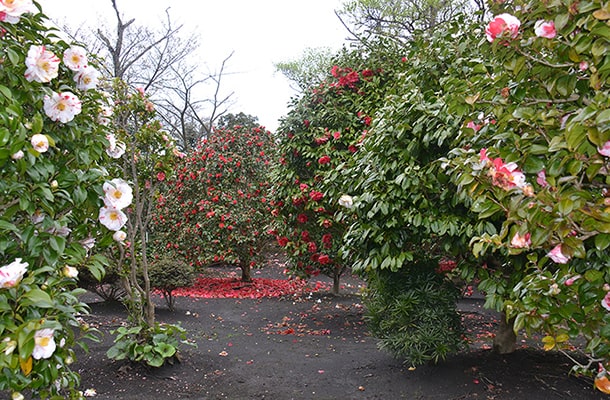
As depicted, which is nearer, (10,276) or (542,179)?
(10,276)

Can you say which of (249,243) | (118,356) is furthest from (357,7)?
(118,356)

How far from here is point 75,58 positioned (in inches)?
71.5

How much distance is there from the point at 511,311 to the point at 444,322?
5.41ft

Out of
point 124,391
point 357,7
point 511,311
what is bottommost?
point 124,391

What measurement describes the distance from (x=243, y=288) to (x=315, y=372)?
4.73 metres

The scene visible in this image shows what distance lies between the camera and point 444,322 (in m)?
3.25

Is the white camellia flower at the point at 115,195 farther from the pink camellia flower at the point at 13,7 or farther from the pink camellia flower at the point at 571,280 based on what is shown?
the pink camellia flower at the point at 571,280

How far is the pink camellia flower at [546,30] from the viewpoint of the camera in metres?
1.45

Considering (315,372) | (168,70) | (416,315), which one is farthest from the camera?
(168,70)

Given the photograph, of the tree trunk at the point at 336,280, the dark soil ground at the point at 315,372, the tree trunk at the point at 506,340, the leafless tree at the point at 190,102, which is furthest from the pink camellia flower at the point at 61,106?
the leafless tree at the point at 190,102

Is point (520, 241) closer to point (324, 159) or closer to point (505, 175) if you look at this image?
point (505, 175)

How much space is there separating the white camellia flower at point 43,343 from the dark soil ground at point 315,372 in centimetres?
207

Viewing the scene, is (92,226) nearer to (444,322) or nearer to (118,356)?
(118,356)

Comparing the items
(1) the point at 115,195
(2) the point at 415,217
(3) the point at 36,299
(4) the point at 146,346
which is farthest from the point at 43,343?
(4) the point at 146,346
